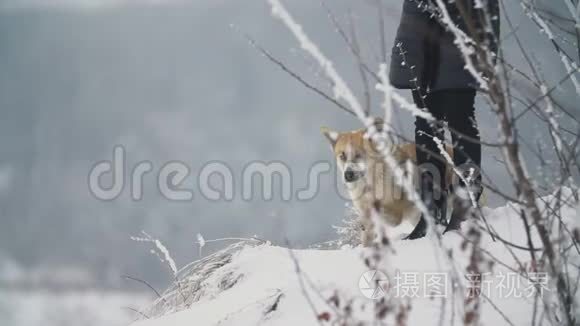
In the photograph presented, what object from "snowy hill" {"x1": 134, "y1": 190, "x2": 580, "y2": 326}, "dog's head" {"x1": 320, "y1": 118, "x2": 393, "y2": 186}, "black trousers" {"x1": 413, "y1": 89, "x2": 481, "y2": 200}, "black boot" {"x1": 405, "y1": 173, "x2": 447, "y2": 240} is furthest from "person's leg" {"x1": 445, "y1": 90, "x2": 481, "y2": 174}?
"dog's head" {"x1": 320, "y1": 118, "x2": 393, "y2": 186}

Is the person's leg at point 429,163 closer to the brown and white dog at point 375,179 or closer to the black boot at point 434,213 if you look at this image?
Result: the black boot at point 434,213

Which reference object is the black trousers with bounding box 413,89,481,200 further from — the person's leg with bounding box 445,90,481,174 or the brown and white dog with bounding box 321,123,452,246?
the brown and white dog with bounding box 321,123,452,246

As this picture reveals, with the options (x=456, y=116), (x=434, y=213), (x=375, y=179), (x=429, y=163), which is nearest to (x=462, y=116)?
(x=456, y=116)

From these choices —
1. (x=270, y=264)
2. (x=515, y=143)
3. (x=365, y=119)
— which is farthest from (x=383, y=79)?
(x=270, y=264)

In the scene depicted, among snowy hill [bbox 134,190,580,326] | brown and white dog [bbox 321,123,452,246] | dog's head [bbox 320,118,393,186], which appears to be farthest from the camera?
dog's head [bbox 320,118,393,186]

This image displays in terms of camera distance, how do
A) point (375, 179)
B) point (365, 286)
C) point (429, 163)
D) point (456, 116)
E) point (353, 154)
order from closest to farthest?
point (365, 286), point (456, 116), point (429, 163), point (375, 179), point (353, 154)

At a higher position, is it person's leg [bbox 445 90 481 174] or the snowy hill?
person's leg [bbox 445 90 481 174]

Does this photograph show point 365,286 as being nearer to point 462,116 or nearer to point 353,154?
point 462,116

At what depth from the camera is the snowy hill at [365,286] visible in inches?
76.6

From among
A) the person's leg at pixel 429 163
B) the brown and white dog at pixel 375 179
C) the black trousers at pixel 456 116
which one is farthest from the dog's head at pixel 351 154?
the black trousers at pixel 456 116

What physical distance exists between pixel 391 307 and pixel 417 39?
2.32 m

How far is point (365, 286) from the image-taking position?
251 centimetres

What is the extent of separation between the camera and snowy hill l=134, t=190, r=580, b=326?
1.95 meters

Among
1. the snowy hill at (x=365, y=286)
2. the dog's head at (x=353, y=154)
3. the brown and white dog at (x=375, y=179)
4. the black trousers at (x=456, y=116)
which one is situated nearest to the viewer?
the snowy hill at (x=365, y=286)
